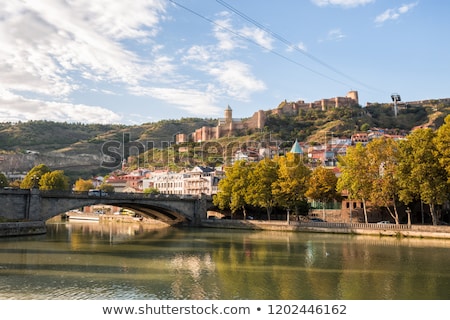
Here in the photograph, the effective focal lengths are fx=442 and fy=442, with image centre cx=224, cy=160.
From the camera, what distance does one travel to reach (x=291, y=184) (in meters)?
54.4

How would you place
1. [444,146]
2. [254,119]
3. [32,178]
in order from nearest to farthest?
1. [444,146]
2. [32,178]
3. [254,119]

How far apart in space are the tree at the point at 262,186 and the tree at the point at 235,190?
125cm

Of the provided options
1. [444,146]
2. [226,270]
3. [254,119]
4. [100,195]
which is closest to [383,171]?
[444,146]

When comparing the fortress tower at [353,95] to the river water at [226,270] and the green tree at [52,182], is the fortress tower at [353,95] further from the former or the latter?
the river water at [226,270]

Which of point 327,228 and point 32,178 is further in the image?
point 32,178

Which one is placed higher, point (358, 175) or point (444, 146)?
point (444, 146)

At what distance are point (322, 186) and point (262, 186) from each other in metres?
7.73

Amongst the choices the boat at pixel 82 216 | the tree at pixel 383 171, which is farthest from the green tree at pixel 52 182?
the tree at pixel 383 171

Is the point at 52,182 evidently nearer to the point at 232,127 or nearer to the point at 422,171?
the point at 422,171

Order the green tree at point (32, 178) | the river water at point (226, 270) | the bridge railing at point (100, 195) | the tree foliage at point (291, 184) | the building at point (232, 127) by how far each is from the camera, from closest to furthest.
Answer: the river water at point (226, 270) → the bridge railing at point (100, 195) → the tree foliage at point (291, 184) → the green tree at point (32, 178) → the building at point (232, 127)

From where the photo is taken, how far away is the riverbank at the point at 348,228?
40.8 meters

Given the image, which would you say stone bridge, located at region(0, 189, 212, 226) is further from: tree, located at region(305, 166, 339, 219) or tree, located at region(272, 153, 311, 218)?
tree, located at region(305, 166, 339, 219)

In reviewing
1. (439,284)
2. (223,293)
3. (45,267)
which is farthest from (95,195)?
(439,284)
